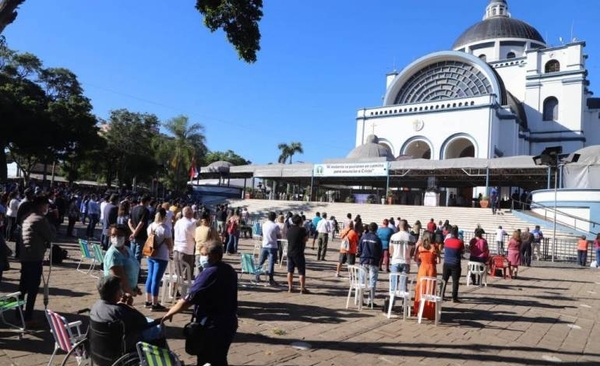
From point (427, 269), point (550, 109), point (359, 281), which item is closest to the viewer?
point (427, 269)

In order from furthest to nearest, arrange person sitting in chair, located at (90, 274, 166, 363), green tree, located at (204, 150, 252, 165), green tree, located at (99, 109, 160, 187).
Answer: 1. green tree, located at (204, 150, 252, 165)
2. green tree, located at (99, 109, 160, 187)
3. person sitting in chair, located at (90, 274, 166, 363)

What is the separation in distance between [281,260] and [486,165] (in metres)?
21.6

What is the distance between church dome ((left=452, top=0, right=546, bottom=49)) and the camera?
55188 mm

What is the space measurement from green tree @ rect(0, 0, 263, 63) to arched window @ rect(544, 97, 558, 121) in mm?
51308

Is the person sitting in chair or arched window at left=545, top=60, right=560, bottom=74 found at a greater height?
arched window at left=545, top=60, right=560, bottom=74

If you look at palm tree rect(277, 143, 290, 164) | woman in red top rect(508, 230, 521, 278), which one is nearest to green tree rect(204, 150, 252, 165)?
palm tree rect(277, 143, 290, 164)

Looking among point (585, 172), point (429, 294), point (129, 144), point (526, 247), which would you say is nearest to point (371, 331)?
point (429, 294)

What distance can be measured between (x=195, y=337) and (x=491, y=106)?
145 feet

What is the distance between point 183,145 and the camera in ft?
152

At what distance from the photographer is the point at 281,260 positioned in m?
12.9

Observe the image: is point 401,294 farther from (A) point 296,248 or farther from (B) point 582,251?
(B) point 582,251

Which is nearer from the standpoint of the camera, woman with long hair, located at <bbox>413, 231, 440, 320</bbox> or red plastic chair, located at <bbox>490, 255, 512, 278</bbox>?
woman with long hair, located at <bbox>413, 231, 440, 320</bbox>

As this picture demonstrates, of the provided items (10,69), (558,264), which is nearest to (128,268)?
(558,264)

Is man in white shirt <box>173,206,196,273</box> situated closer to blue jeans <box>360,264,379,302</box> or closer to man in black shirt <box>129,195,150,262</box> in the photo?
man in black shirt <box>129,195,150,262</box>
